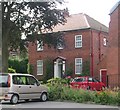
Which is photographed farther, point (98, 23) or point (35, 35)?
point (98, 23)

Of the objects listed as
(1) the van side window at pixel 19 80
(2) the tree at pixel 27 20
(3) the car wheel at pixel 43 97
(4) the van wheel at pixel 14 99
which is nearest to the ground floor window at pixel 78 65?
(2) the tree at pixel 27 20

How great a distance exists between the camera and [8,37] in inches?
1113

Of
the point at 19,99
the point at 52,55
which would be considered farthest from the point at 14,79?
the point at 52,55

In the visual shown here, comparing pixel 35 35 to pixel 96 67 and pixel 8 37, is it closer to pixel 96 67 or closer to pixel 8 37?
pixel 8 37

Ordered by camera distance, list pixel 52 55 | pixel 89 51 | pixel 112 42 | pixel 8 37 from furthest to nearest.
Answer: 1. pixel 52 55
2. pixel 89 51
3. pixel 112 42
4. pixel 8 37

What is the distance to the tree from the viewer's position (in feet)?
88.6

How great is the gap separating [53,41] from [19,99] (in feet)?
33.4

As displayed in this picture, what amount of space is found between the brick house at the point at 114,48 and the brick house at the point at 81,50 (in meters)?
8.38

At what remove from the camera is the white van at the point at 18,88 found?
19259 millimetres

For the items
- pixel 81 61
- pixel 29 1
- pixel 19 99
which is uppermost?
pixel 29 1

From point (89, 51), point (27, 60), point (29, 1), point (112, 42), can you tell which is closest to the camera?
point (29, 1)

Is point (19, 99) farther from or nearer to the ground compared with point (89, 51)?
nearer to the ground

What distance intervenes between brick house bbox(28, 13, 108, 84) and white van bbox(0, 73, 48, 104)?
20.2m

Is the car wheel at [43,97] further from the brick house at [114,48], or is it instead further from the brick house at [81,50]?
the brick house at [81,50]
